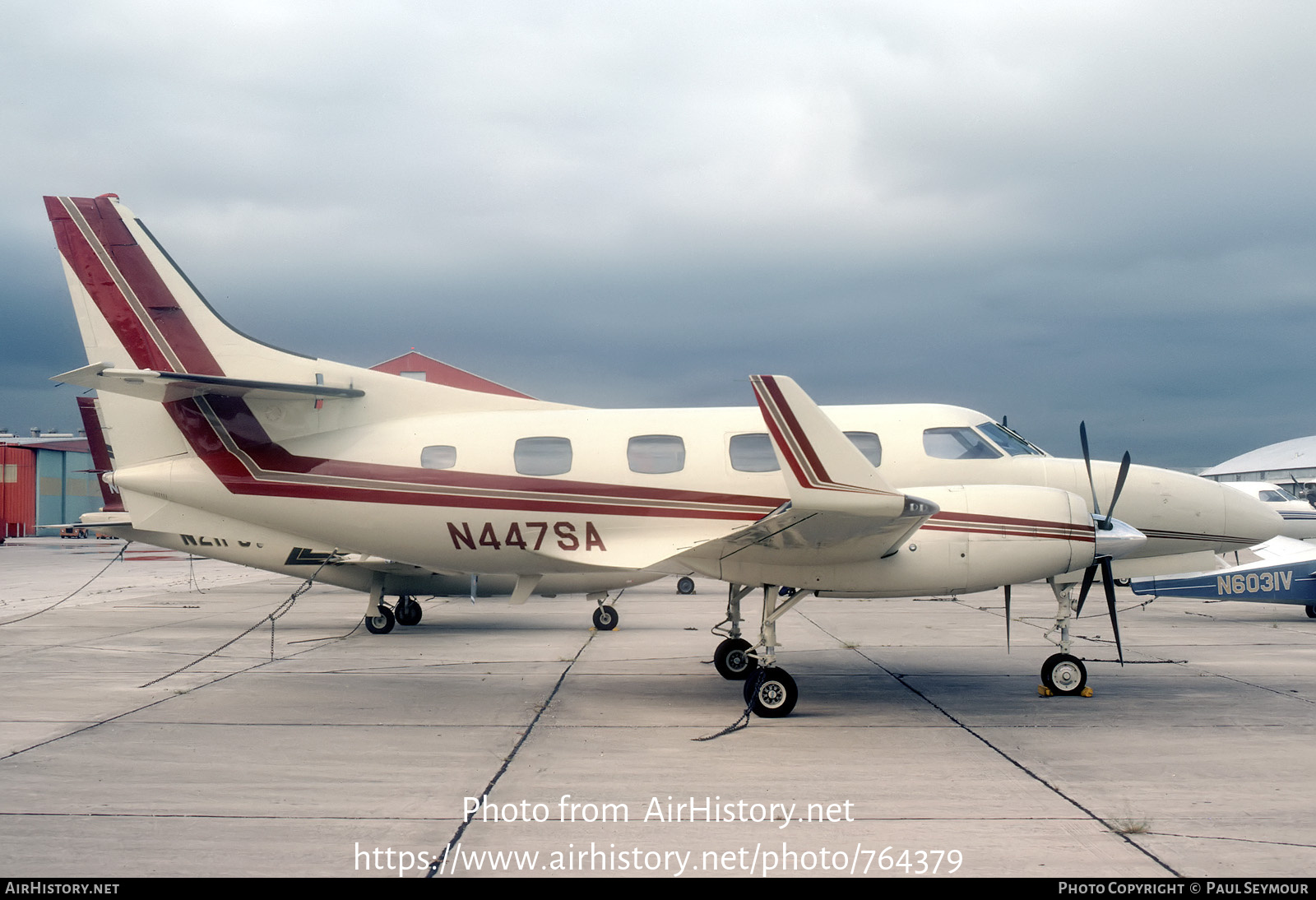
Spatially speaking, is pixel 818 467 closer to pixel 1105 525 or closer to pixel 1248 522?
pixel 1105 525

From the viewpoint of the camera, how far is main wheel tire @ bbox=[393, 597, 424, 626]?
18062mm

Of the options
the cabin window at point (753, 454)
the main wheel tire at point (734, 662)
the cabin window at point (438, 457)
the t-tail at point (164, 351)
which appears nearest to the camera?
the cabin window at point (753, 454)

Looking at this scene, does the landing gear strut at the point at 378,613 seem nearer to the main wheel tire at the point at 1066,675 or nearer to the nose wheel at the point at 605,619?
the nose wheel at the point at 605,619

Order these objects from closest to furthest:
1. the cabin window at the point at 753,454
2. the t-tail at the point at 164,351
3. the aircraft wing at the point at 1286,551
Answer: the cabin window at the point at 753,454, the t-tail at the point at 164,351, the aircraft wing at the point at 1286,551

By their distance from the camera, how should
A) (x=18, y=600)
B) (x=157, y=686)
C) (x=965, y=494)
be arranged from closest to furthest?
(x=965, y=494), (x=157, y=686), (x=18, y=600)

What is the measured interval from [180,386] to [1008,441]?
950 centimetres

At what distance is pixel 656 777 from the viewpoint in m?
7.29

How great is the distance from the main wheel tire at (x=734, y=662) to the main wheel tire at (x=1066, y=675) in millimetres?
3480

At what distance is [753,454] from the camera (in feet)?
34.7

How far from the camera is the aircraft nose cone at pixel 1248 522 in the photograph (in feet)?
34.4

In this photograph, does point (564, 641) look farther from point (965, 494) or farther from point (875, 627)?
point (965, 494)

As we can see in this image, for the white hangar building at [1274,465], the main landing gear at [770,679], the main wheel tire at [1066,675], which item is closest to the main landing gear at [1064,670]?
the main wheel tire at [1066,675]
